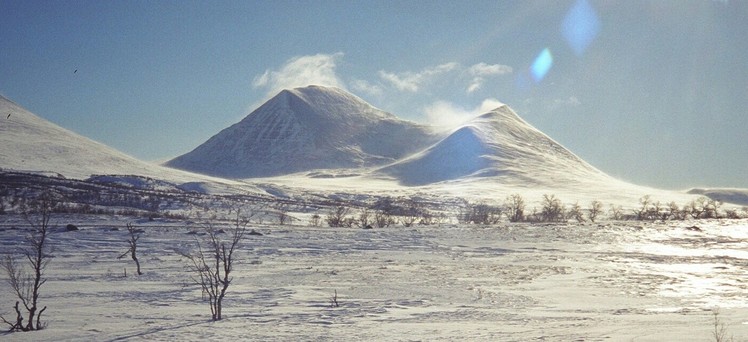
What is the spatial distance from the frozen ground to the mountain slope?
120m

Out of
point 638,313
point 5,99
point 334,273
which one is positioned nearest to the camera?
point 638,313

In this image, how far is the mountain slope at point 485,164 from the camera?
6187 inches

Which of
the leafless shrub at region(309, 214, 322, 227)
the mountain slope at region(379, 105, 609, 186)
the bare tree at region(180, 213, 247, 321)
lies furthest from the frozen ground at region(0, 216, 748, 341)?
the mountain slope at region(379, 105, 609, 186)

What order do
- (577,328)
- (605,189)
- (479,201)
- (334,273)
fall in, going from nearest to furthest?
(577,328)
(334,273)
(479,201)
(605,189)

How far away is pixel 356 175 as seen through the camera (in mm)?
177625

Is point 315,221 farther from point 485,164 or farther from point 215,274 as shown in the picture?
point 485,164

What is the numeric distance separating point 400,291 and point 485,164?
152309 millimetres

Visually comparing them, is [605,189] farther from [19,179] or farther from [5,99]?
[5,99]

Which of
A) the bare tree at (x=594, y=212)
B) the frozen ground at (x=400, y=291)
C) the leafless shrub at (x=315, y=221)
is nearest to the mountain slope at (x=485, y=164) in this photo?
the bare tree at (x=594, y=212)

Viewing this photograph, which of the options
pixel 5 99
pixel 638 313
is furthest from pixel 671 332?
pixel 5 99

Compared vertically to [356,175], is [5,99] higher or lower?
higher

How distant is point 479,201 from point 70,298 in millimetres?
87449

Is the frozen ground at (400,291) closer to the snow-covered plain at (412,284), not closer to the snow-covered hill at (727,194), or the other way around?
the snow-covered plain at (412,284)

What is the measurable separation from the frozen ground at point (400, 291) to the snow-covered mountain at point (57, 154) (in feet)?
227
